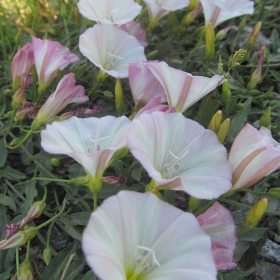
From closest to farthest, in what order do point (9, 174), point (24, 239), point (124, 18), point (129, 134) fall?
point (129, 134), point (24, 239), point (9, 174), point (124, 18)

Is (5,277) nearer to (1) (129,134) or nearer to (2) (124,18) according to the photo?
(1) (129,134)

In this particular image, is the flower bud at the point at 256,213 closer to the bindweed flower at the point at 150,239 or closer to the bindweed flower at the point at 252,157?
the bindweed flower at the point at 252,157

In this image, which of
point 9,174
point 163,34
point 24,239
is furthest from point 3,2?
point 24,239

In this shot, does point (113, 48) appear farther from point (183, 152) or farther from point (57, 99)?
point (183, 152)

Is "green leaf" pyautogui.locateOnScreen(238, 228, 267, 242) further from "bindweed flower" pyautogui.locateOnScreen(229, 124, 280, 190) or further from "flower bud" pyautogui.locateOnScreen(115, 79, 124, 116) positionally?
"flower bud" pyautogui.locateOnScreen(115, 79, 124, 116)

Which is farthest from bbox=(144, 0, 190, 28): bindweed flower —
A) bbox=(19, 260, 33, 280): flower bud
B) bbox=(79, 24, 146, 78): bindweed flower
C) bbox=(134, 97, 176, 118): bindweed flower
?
bbox=(19, 260, 33, 280): flower bud

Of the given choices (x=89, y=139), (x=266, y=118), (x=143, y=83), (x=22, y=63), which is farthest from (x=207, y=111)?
(x=22, y=63)
